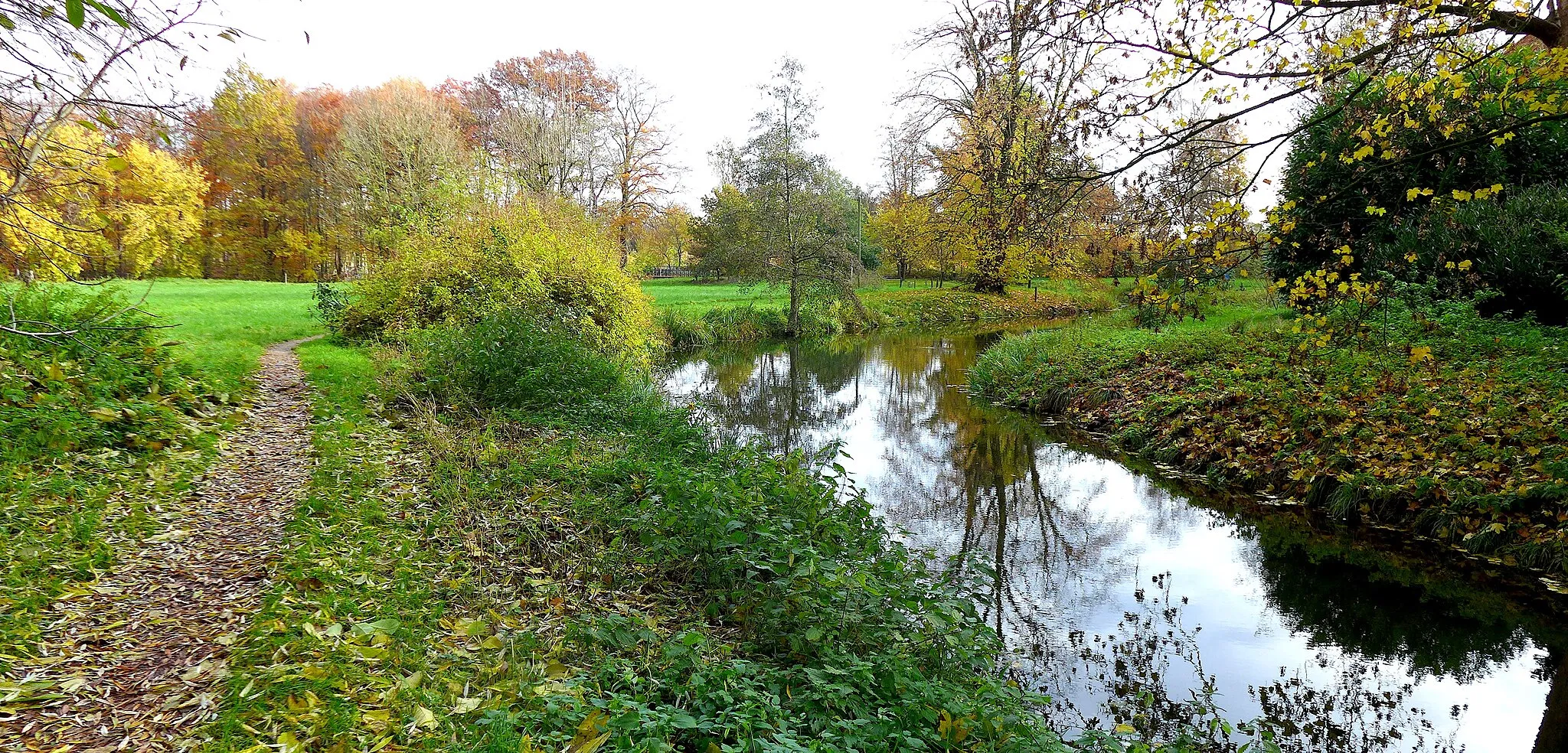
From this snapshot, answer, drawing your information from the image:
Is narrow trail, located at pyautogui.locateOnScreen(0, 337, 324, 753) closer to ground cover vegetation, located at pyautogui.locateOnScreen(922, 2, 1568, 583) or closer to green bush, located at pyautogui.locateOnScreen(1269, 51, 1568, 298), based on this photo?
ground cover vegetation, located at pyautogui.locateOnScreen(922, 2, 1568, 583)

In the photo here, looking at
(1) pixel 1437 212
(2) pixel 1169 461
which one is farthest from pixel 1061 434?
(1) pixel 1437 212

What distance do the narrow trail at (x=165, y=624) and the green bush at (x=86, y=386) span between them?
0.79 meters

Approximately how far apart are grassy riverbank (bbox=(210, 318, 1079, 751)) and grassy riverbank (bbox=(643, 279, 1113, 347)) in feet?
47.4

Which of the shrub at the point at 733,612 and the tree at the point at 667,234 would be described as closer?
the shrub at the point at 733,612

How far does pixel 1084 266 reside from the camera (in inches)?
1174

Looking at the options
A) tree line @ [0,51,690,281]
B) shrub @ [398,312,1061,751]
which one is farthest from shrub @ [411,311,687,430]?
tree line @ [0,51,690,281]

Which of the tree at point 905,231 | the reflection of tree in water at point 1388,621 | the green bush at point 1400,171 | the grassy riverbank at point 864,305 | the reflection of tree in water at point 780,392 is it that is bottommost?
the reflection of tree in water at point 1388,621

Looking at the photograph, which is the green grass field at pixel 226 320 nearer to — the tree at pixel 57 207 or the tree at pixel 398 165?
the tree at pixel 57 207

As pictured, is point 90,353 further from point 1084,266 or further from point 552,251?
point 1084,266

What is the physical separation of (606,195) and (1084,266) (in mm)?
24229

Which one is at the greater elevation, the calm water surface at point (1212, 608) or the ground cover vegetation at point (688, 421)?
the ground cover vegetation at point (688, 421)

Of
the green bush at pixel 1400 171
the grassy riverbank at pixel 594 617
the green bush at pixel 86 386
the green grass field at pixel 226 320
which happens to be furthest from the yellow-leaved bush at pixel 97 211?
the green bush at pixel 1400 171

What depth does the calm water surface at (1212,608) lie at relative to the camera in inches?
183

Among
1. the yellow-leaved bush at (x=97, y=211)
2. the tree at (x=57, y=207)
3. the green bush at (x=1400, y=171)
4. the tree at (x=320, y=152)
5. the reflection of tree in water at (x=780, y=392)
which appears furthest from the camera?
the tree at (x=320, y=152)
